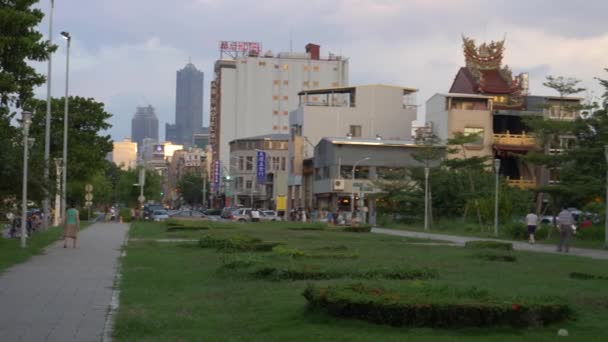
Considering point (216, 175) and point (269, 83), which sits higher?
point (269, 83)

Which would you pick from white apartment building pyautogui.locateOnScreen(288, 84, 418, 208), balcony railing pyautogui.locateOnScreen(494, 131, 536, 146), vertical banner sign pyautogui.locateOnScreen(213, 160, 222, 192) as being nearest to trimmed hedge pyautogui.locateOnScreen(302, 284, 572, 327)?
balcony railing pyautogui.locateOnScreen(494, 131, 536, 146)

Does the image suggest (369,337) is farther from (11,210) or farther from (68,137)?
(68,137)

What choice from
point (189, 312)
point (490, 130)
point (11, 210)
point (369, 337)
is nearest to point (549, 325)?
point (369, 337)

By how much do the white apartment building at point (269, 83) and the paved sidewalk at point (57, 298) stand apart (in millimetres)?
115191

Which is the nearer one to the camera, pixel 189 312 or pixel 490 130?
pixel 189 312

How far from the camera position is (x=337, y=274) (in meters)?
18.7

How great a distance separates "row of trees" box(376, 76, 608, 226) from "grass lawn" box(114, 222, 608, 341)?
14.4 meters

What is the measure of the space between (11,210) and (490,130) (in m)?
61.8

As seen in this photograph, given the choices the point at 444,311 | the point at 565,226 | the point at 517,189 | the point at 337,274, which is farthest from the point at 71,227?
the point at 517,189

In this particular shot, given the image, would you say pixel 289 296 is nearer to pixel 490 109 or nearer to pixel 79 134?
pixel 79 134

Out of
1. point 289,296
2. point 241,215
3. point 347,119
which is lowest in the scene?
point 289,296

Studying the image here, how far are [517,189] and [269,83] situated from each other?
80367mm

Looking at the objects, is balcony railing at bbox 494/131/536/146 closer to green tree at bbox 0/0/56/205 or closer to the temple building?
the temple building

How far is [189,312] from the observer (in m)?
13.8
